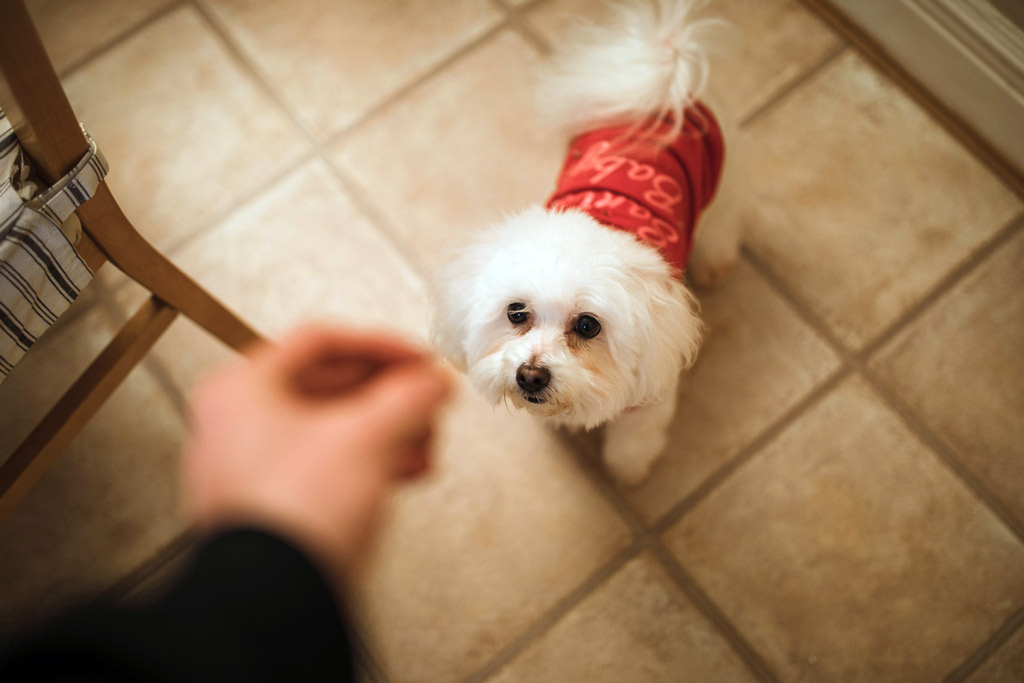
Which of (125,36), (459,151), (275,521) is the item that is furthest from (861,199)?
(125,36)

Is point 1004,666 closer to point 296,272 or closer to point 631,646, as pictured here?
point 631,646

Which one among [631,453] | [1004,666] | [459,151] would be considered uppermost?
[459,151]

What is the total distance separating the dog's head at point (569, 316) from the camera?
838mm

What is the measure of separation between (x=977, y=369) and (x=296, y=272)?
1.33 meters

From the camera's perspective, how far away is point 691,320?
0.92 meters

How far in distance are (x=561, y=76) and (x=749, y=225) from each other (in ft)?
1.70

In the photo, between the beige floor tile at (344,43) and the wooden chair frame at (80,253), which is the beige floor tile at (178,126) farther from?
the wooden chair frame at (80,253)

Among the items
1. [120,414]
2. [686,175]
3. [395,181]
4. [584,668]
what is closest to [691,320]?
[686,175]

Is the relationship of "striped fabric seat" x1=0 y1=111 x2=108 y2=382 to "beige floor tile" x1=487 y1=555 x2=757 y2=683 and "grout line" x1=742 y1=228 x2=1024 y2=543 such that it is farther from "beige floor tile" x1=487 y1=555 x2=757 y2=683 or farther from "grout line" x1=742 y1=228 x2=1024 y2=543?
"grout line" x1=742 y1=228 x2=1024 y2=543

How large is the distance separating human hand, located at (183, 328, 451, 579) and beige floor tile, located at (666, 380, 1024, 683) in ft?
2.44

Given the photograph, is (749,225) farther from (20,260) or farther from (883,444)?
(20,260)

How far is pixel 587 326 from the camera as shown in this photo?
0.89 meters

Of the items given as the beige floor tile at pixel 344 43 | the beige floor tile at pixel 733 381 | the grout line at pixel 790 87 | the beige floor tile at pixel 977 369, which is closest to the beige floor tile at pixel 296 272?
the beige floor tile at pixel 344 43

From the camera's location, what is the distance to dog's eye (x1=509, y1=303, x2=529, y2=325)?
89cm
